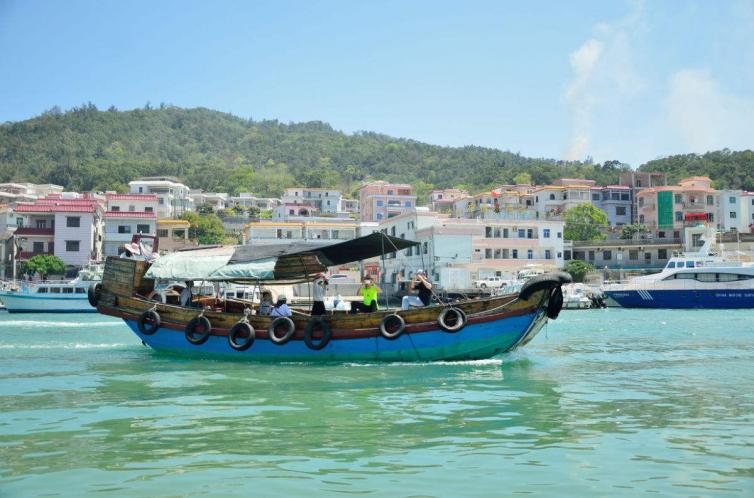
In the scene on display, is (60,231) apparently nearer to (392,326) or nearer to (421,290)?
(421,290)

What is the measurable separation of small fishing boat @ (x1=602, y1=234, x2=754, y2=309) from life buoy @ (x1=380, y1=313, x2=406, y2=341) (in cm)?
3706

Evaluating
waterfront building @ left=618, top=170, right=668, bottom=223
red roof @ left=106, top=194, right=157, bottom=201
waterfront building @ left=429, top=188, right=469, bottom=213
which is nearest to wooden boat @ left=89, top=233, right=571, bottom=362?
red roof @ left=106, top=194, right=157, bottom=201

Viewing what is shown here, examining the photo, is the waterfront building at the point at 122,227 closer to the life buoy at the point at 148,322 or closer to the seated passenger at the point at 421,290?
the life buoy at the point at 148,322

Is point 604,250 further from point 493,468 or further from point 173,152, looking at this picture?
point 173,152

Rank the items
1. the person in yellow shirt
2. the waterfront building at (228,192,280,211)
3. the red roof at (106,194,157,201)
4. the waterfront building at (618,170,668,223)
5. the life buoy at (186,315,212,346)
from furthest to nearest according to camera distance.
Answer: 1. the waterfront building at (228,192,280,211)
2. the waterfront building at (618,170,668,223)
3. the red roof at (106,194,157,201)
4. the life buoy at (186,315,212,346)
5. the person in yellow shirt

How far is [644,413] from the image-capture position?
1074 cm

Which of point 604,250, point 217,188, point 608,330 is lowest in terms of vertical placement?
point 608,330

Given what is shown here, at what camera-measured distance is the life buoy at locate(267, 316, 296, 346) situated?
54.4 feet

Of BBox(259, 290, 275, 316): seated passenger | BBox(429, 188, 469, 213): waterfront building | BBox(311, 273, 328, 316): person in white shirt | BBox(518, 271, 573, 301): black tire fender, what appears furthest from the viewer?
BBox(429, 188, 469, 213): waterfront building

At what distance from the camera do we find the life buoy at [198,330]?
694 inches

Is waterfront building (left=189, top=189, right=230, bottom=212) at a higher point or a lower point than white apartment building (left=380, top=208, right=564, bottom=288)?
higher

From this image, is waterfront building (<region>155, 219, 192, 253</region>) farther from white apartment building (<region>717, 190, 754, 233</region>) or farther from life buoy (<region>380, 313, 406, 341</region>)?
life buoy (<region>380, 313, 406, 341</region>)

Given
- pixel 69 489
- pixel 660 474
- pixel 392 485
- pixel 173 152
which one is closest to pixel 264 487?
pixel 392 485

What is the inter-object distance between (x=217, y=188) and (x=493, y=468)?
127 metres
